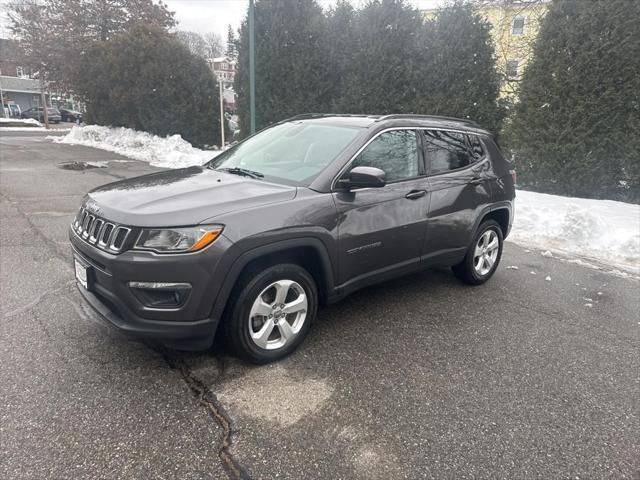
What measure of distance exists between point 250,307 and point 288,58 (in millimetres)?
12090

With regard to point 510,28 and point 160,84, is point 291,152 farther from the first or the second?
point 160,84

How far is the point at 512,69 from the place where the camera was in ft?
37.7

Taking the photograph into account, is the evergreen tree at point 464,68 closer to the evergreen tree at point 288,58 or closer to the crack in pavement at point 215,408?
the evergreen tree at point 288,58

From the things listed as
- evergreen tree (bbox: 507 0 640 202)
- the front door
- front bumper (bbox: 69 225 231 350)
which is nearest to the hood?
front bumper (bbox: 69 225 231 350)

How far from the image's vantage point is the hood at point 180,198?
260 centimetres

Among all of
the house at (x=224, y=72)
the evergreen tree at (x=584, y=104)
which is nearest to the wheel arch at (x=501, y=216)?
the evergreen tree at (x=584, y=104)

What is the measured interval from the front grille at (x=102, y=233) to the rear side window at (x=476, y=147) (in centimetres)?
341

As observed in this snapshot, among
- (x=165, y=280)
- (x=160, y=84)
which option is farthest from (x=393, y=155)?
(x=160, y=84)

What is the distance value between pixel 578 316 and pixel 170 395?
3643 millimetres

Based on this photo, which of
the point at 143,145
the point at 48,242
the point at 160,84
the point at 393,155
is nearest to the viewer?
the point at 393,155

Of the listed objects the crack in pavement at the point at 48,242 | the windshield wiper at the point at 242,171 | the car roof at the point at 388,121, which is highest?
the car roof at the point at 388,121

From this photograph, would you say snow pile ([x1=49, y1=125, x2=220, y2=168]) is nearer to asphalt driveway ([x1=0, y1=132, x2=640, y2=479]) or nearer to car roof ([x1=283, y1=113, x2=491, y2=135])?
car roof ([x1=283, y1=113, x2=491, y2=135])

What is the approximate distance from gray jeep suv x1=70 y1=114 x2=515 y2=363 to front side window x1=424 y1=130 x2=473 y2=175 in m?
0.02

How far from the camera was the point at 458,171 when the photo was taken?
4.23m
